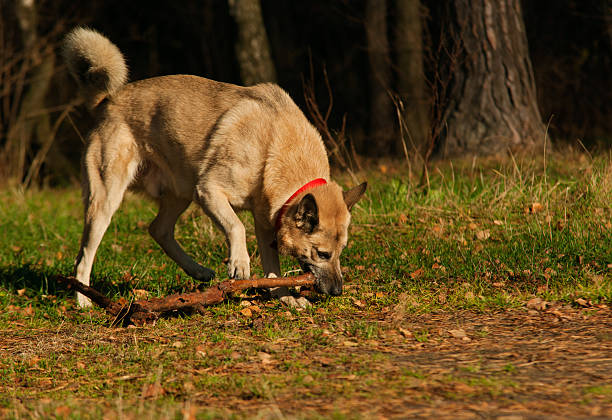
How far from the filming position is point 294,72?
71.5 ft

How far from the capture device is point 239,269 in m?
5.30

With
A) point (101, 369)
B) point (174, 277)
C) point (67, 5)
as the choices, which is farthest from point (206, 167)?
point (67, 5)

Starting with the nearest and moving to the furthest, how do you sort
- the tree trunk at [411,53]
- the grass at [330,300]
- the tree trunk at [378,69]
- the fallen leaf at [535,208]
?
1. the grass at [330,300]
2. the fallen leaf at [535,208]
3. the tree trunk at [411,53]
4. the tree trunk at [378,69]

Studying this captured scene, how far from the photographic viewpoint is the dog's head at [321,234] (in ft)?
17.5

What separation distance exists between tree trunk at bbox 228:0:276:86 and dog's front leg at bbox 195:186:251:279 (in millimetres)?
5021

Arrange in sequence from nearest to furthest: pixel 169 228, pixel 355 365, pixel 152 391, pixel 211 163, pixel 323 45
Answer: pixel 152 391 < pixel 355 365 < pixel 211 163 < pixel 169 228 < pixel 323 45

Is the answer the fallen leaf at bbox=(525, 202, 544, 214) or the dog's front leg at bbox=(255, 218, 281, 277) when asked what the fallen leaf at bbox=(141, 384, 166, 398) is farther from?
the fallen leaf at bbox=(525, 202, 544, 214)

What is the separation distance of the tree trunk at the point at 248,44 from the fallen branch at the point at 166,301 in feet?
19.2

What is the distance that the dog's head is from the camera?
17.5 feet

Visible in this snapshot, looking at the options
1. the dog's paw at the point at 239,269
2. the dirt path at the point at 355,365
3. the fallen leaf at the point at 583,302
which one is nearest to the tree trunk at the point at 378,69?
the dog's paw at the point at 239,269

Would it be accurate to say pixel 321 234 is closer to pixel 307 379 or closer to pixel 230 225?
pixel 230 225

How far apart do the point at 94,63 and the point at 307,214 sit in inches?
102

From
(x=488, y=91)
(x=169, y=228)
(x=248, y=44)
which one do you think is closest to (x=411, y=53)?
(x=248, y=44)

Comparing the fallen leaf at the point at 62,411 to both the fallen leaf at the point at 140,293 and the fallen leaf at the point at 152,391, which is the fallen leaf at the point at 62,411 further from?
the fallen leaf at the point at 140,293
